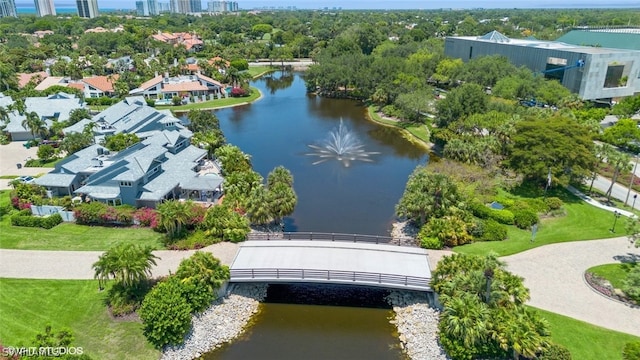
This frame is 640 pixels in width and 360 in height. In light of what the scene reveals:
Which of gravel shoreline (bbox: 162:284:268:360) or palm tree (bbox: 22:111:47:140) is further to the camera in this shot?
palm tree (bbox: 22:111:47:140)

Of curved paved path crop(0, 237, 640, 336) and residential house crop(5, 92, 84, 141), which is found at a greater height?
residential house crop(5, 92, 84, 141)

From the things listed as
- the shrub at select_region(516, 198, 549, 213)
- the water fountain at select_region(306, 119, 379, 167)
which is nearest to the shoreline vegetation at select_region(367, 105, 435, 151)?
the water fountain at select_region(306, 119, 379, 167)

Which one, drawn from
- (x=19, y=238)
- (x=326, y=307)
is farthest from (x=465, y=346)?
(x=19, y=238)

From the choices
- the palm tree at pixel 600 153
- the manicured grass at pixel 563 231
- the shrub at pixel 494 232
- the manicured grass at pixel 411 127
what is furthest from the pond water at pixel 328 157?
the palm tree at pixel 600 153

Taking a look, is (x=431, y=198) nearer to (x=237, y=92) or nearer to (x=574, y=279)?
(x=574, y=279)

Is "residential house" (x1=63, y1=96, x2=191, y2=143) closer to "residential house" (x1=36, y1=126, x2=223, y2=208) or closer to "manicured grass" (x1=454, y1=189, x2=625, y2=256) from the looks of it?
"residential house" (x1=36, y1=126, x2=223, y2=208)

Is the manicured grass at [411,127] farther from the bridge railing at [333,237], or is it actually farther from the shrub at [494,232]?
the bridge railing at [333,237]

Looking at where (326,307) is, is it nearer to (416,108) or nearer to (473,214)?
(473,214)
